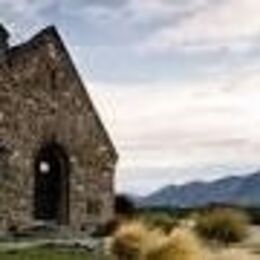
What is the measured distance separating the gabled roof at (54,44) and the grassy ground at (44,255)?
464 inches

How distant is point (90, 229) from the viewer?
134 feet

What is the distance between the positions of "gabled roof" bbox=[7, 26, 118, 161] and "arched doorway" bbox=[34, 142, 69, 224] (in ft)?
6.25

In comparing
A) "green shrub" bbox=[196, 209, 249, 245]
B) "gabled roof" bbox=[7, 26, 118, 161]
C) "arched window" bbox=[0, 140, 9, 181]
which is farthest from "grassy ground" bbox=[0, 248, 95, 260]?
"gabled roof" bbox=[7, 26, 118, 161]

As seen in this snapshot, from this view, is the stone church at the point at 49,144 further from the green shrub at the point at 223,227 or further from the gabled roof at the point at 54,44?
the green shrub at the point at 223,227

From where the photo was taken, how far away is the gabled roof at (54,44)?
130 ft

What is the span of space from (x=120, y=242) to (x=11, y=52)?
18742 millimetres

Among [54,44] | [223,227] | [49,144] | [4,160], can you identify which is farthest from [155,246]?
[54,44]

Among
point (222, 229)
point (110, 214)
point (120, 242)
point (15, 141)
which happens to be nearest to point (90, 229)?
point (110, 214)

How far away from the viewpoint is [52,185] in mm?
41250

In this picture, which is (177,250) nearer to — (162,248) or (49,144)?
(162,248)

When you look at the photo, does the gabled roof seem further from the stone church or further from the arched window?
the arched window

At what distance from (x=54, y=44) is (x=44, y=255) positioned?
1451 cm

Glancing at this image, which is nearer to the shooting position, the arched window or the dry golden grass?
the dry golden grass

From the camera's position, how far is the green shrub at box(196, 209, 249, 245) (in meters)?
29.8
